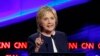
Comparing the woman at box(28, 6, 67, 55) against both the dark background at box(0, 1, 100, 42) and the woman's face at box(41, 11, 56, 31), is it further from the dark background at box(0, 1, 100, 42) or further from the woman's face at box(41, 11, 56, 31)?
the dark background at box(0, 1, 100, 42)

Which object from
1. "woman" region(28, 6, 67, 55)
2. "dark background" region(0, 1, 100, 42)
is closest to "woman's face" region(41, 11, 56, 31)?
"woman" region(28, 6, 67, 55)

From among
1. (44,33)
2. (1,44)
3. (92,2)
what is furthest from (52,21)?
(92,2)

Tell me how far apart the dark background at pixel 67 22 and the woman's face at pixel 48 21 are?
224 cm

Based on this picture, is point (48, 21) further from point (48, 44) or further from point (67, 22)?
point (67, 22)

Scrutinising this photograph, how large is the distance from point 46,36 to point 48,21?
0.08 meters

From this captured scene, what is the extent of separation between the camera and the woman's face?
1.44 meters

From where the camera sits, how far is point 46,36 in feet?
4.84

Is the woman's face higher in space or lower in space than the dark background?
lower

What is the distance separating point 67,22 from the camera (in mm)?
3797

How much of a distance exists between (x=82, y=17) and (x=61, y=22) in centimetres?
27

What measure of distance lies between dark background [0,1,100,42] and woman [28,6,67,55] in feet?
7.24

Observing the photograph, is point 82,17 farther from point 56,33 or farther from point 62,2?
point 56,33

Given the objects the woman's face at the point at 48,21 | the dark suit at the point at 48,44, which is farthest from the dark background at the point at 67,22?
the woman's face at the point at 48,21

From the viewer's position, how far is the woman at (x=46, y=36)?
1406 mm
